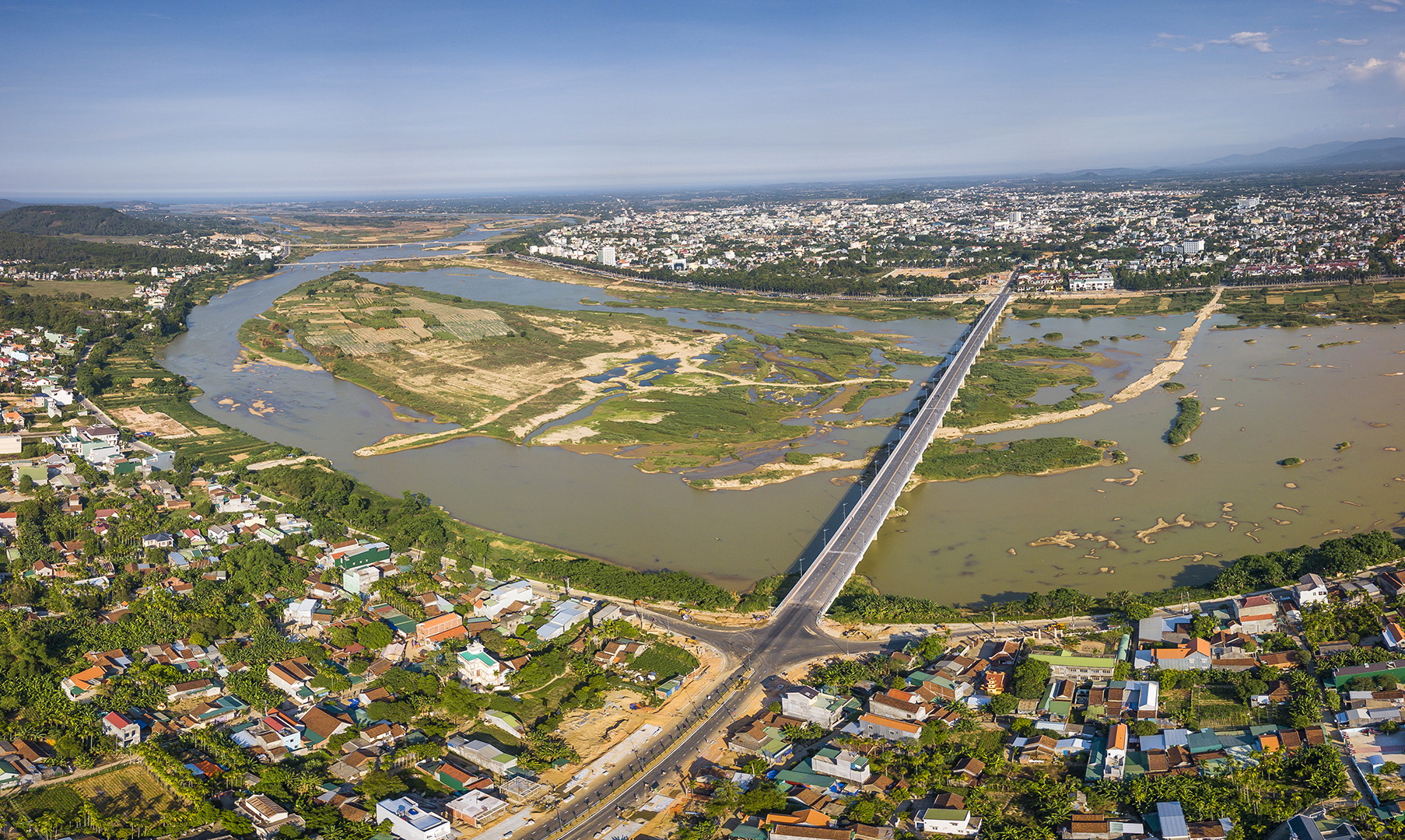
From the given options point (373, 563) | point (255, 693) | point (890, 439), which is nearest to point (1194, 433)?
point (890, 439)

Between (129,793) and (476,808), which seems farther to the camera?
(129,793)

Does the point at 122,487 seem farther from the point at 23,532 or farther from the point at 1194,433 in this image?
the point at 1194,433

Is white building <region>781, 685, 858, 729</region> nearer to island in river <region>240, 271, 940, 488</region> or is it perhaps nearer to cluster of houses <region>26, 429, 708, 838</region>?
cluster of houses <region>26, 429, 708, 838</region>

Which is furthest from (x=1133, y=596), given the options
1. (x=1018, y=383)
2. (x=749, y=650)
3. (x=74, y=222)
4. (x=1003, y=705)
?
(x=74, y=222)

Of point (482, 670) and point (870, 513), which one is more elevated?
point (870, 513)

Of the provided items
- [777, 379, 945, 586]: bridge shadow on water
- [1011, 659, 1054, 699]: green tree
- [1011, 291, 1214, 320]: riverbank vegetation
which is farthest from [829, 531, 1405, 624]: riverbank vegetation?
[1011, 291, 1214, 320]: riverbank vegetation

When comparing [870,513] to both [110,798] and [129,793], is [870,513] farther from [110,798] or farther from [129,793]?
[110,798]

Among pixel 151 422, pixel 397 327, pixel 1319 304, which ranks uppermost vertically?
pixel 1319 304
